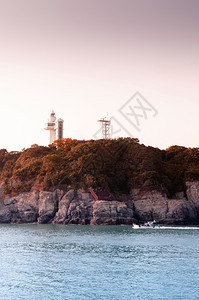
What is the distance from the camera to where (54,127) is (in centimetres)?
12688

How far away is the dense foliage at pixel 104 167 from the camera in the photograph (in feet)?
315

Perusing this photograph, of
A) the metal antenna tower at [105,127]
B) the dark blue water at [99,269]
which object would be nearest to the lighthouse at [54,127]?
the metal antenna tower at [105,127]

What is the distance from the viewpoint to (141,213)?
90188 millimetres

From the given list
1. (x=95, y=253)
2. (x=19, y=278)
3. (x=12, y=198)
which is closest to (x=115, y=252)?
(x=95, y=253)

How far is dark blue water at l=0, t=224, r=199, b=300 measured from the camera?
1093 inches

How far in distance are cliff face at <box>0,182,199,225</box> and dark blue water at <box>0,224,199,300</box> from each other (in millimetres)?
28236

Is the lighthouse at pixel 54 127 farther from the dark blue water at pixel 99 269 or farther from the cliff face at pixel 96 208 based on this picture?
the dark blue water at pixel 99 269

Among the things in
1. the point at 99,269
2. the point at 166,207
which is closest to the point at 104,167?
the point at 166,207

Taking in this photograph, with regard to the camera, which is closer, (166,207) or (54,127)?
(166,207)

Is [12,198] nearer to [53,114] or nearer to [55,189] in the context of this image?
[55,189]

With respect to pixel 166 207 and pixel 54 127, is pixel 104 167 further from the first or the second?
pixel 54 127

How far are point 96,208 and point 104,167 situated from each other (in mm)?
17417

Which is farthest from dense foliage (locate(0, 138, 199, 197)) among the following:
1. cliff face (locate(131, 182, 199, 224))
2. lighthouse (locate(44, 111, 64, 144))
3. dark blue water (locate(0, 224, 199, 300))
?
dark blue water (locate(0, 224, 199, 300))

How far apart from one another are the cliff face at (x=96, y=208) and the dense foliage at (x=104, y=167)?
115 inches
